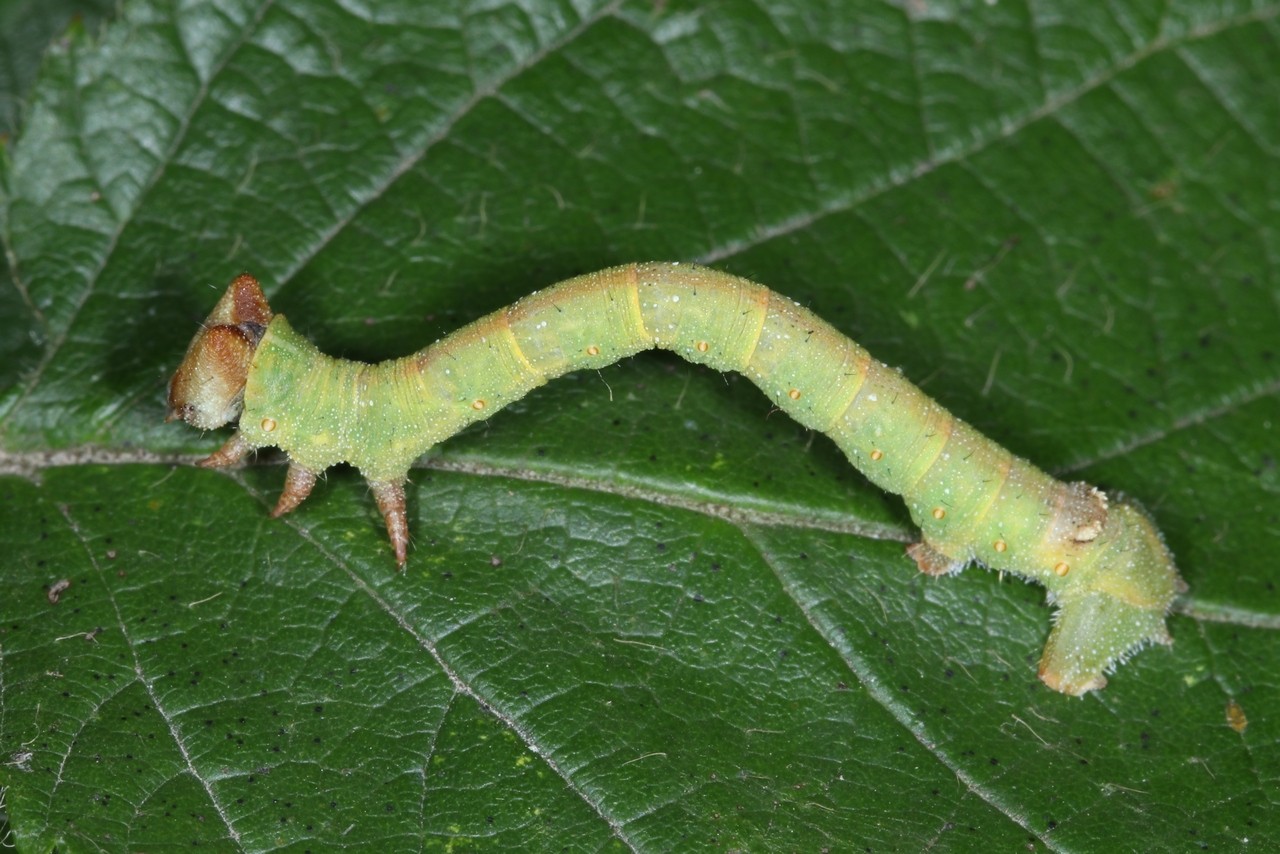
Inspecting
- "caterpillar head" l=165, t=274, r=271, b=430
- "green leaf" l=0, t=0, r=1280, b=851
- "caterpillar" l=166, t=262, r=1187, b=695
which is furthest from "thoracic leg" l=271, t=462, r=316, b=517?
"caterpillar head" l=165, t=274, r=271, b=430

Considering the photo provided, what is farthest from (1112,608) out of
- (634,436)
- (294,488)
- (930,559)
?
(294,488)

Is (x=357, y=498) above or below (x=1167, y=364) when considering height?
below

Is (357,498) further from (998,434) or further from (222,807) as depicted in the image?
(998,434)

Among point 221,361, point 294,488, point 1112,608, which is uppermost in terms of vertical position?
point 221,361

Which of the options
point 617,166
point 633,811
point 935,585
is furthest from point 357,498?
point 935,585

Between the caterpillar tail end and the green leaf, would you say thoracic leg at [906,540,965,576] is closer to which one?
the green leaf

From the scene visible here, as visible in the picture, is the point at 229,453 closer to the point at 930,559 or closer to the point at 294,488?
the point at 294,488
